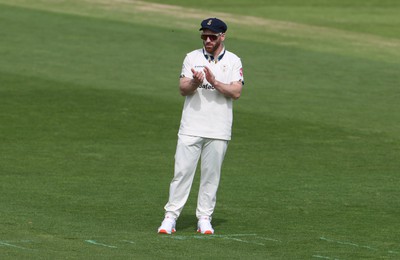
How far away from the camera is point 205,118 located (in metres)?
13.0

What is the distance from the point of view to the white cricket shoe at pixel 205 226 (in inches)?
512

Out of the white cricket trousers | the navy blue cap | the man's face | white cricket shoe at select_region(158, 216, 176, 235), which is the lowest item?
white cricket shoe at select_region(158, 216, 176, 235)

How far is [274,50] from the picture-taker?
32.2 meters

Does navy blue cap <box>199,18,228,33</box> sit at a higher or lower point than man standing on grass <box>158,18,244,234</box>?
higher

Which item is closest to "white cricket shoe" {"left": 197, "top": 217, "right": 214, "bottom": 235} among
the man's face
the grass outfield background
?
the grass outfield background

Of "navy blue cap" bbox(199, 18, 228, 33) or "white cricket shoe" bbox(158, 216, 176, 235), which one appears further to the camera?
"white cricket shoe" bbox(158, 216, 176, 235)

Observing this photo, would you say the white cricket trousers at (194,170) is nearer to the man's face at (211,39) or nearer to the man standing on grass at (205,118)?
the man standing on grass at (205,118)

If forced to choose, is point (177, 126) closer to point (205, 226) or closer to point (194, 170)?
point (194, 170)

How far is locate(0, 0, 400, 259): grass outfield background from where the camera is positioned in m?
12.8

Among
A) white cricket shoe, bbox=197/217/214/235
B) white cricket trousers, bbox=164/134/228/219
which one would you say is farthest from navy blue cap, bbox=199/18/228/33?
white cricket shoe, bbox=197/217/214/235

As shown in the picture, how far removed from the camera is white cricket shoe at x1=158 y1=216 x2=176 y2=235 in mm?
12922

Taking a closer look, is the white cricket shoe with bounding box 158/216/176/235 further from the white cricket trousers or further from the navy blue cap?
the navy blue cap

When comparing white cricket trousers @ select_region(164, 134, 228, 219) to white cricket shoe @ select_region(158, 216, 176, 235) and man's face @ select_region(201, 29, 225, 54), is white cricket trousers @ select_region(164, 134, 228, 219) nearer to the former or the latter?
white cricket shoe @ select_region(158, 216, 176, 235)

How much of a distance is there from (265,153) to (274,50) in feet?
42.3
